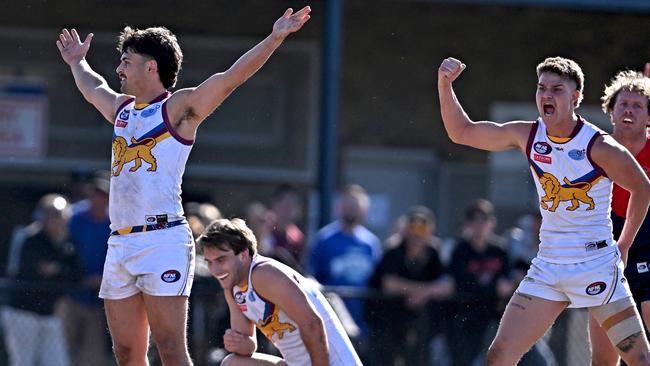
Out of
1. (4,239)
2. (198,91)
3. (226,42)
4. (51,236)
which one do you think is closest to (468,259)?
(51,236)

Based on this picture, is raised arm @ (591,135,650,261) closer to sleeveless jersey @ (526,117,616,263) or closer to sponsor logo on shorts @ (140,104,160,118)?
sleeveless jersey @ (526,117,616,263)

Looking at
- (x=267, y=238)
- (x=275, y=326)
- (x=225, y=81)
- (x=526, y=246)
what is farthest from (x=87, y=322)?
(x=225, y=81)

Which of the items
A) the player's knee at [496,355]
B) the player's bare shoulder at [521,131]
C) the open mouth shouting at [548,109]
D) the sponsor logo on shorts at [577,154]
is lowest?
the player's knee at [496,355]

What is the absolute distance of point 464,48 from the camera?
16.6m

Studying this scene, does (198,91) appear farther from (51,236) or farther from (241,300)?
(51,236)

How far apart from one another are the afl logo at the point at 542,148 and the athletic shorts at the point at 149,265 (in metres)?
1.92

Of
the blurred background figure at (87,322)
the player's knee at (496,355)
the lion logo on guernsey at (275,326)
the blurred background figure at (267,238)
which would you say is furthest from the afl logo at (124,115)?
the blurred background figure at (267,238)

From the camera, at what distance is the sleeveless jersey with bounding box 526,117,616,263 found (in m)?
6.25

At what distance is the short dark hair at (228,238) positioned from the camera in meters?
6.43

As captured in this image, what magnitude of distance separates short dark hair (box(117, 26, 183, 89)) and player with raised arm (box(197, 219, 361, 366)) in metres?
0.87

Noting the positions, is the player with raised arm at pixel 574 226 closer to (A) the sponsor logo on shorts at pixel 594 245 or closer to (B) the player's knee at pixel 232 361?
(A) the sponsor logo on shorts at pixel 594 245

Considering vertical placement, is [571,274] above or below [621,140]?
below

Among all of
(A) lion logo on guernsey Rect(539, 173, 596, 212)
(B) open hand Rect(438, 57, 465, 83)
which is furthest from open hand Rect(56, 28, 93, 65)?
(A) lion logo on guernsey Rect(539, 173, 596, 212)

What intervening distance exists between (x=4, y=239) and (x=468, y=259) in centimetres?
450
